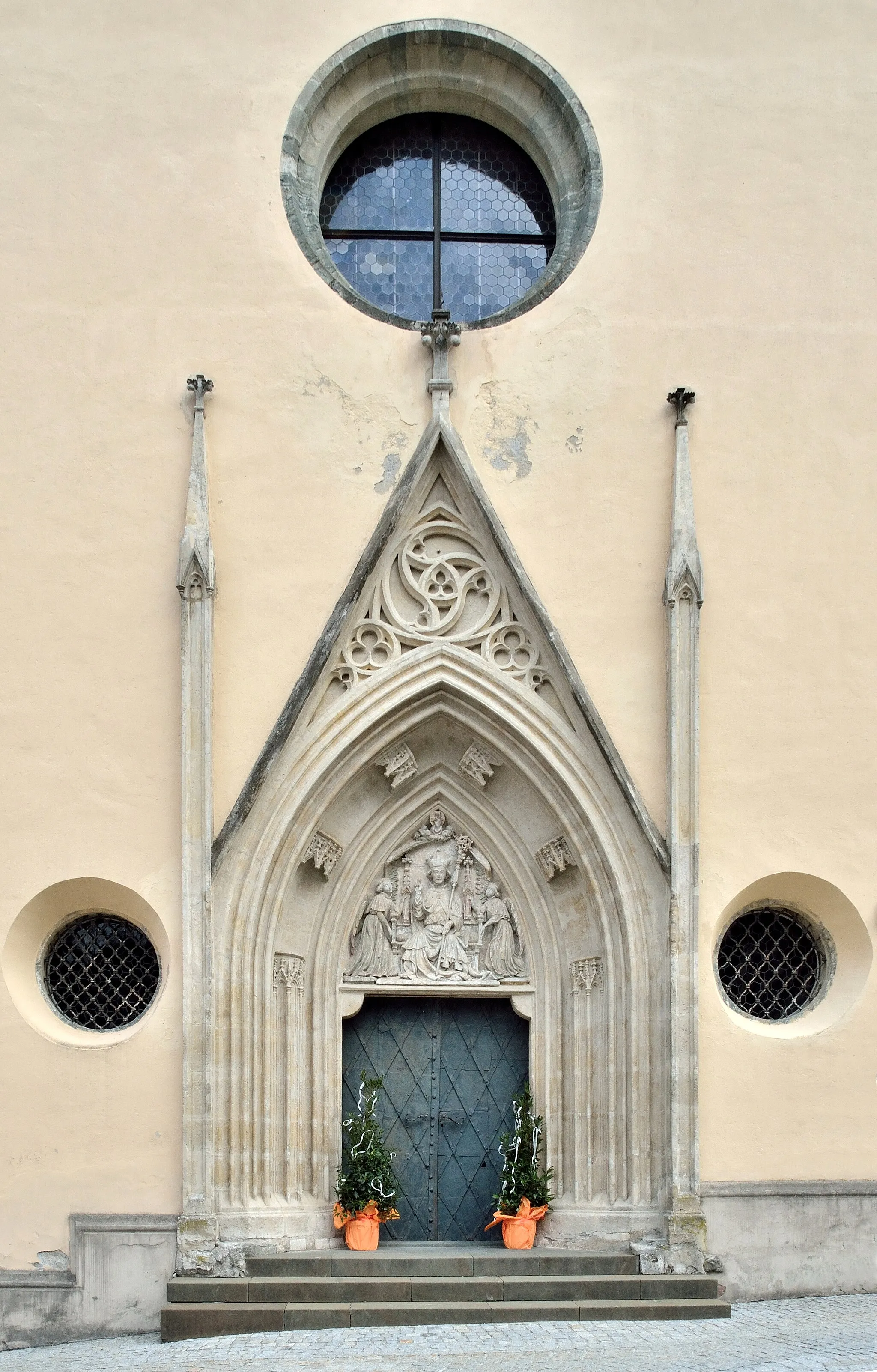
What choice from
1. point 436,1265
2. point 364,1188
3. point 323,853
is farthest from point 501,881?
point 436,1265

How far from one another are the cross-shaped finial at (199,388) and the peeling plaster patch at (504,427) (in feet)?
5.86

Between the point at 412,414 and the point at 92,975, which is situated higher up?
the point at 412,414

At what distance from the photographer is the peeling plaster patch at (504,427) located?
411 inches

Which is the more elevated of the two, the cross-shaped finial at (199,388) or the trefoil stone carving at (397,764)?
the cross-shaped finial at (199,388)

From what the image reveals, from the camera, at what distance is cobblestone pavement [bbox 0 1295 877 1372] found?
8.05 meters

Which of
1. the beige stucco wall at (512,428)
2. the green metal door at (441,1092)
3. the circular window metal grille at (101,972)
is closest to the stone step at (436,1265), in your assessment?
the green metal door at (441,1092)

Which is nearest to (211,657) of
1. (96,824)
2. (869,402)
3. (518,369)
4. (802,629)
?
(96,824)

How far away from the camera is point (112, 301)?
1041cm

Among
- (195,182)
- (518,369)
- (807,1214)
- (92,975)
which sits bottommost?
(807,1214)

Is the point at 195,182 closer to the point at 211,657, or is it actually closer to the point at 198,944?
the point at 211,657

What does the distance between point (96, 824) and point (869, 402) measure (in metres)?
5.85

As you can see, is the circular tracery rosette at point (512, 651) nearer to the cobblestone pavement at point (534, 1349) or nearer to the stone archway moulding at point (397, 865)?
the stone archway moulding at point (397, 865)

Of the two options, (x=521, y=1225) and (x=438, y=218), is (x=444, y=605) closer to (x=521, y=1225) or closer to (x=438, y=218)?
(x=438, y=218)

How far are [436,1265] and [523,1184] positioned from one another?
2.55ft
